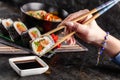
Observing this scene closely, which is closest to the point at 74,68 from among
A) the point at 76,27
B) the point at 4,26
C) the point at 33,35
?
the point at 76,27

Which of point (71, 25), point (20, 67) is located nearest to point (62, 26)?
point (71, 25)

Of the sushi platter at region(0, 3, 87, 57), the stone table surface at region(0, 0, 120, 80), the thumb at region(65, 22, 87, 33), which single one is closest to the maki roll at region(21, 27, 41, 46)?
the sushi platter at region(0, 3, 87, 57)

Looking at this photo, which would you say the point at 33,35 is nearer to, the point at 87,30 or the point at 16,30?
the point at 16,30

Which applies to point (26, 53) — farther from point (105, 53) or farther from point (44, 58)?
point (105, 53)

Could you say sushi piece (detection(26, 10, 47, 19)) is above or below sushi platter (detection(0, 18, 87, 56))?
above

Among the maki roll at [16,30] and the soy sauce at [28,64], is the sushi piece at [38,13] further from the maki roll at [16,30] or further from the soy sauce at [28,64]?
the soy sauce at [28,64]

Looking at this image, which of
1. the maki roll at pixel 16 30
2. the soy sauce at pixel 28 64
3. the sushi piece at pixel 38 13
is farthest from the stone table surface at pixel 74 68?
the sushi piece at pixel 38 13

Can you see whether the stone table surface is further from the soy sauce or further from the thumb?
the thumb
